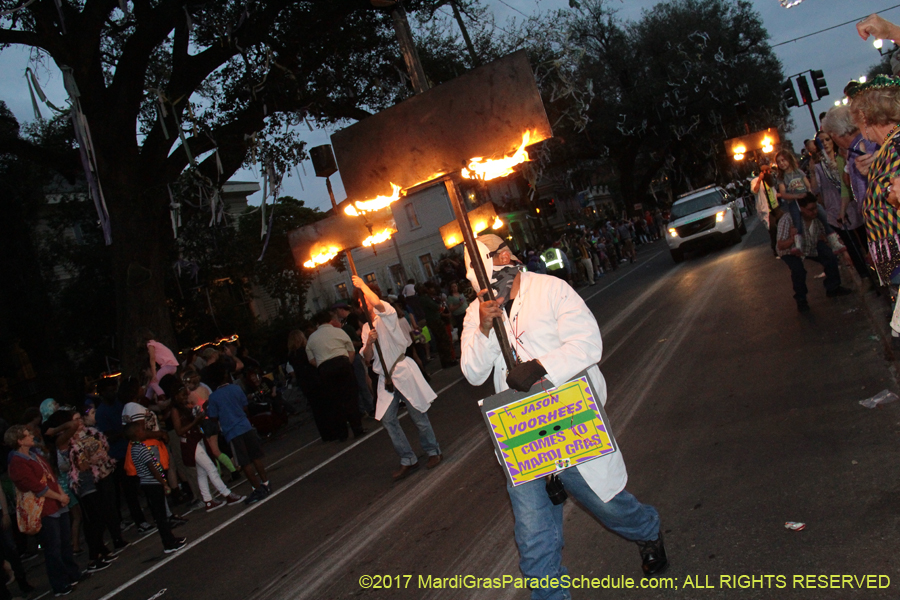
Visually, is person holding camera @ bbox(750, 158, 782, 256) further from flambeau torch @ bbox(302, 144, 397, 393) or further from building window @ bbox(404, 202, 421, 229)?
building window @ bbox(404, 202, 421, 229)

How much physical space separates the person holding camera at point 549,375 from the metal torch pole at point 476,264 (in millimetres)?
48

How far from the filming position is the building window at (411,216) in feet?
173

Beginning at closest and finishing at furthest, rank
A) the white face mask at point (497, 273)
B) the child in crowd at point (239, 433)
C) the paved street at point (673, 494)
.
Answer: the paved street at point (673, 494) < the white face mask at point (497, 273) < the child in crowd at point (239, 433)

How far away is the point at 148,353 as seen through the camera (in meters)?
12.3

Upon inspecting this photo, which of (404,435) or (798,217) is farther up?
(798,217)

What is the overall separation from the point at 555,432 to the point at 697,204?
21.8 m

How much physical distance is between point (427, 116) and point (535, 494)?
2285 mm

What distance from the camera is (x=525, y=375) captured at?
11.4 feet

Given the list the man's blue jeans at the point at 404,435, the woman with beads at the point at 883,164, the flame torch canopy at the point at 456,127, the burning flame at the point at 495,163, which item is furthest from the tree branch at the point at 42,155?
the woman with beads at the point at 883,164

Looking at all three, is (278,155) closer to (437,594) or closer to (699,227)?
(699,227)

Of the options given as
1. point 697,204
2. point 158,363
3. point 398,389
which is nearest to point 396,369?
point 398,389

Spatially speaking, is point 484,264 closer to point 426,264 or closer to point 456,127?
point 456,127

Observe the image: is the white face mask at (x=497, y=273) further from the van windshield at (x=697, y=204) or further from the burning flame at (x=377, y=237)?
the van windshield at (x=697, y=204)

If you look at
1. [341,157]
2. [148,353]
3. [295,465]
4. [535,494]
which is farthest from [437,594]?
[148,353]
